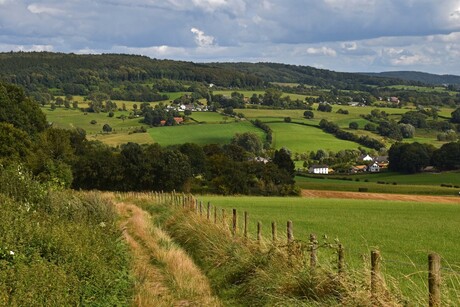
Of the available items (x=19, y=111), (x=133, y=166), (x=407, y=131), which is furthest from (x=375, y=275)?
(x=407, y=131)

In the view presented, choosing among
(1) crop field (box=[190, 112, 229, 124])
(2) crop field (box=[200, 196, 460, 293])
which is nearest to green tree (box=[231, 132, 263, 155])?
(1) crop field (box=[190, 112, 229, 124])

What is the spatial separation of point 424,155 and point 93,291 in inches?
3732

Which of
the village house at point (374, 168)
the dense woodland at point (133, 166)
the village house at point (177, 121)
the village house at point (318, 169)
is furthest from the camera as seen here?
the village house at point (177, 121)


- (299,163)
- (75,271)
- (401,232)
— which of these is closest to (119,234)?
(75,271)

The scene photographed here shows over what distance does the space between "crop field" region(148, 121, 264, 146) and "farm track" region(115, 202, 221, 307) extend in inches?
4165

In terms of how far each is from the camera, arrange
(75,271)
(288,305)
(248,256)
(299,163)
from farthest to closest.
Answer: (299,163), (248,256), (75,271), (288,305)

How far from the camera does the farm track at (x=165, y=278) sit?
38.0 feet

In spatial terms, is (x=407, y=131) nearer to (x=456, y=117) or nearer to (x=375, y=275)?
(x=456, y=117)

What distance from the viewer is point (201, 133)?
134125mm

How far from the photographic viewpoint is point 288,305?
384 inches

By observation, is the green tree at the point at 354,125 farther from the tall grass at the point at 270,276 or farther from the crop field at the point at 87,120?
the tall grass at the point at 270,276

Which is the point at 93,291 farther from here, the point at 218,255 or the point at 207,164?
the point at 207,164

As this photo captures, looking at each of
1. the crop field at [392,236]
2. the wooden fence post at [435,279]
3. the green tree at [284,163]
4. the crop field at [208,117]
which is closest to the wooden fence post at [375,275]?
the wooden fence post at [435,279]

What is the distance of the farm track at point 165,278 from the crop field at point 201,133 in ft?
347
